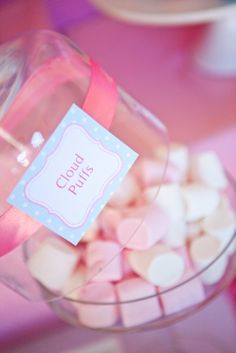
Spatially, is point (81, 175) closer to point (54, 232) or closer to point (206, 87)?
point (54, 232)

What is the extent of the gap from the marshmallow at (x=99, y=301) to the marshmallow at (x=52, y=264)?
0.02 metres

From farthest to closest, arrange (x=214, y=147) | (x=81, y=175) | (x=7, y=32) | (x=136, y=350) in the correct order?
(x=7, y=32) < (x=214, y=147) < (x=136, y=350) < (x=81, y=175)

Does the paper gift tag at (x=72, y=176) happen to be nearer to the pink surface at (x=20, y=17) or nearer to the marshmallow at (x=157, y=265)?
the marshmallow at (x=157, y=265)

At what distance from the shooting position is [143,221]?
17.4 inches

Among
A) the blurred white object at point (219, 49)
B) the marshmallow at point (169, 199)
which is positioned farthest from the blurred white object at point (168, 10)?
the marshmallow at point (169, 199)

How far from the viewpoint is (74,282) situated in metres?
0.44

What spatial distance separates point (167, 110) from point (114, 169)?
1.03 ft

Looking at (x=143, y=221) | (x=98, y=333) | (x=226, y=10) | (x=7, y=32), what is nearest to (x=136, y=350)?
(x=98, y=333)

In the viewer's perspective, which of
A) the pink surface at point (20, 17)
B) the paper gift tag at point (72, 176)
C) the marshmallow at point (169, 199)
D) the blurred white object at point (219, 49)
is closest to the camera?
the paper gift tag at point (72, 176)

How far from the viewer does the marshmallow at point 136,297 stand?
435 mm

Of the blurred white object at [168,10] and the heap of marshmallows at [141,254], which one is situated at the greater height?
the blurred white object at [168,10]

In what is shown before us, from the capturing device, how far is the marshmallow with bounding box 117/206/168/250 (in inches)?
17.2

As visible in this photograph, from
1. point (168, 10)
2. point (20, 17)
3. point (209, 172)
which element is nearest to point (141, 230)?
point (209, 172)

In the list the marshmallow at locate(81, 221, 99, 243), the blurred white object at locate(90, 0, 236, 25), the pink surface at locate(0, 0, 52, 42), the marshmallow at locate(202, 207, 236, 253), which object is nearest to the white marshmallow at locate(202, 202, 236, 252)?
the marshmallow at locate(202, 207, 236, 253)
